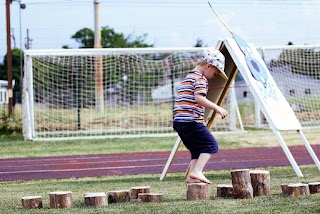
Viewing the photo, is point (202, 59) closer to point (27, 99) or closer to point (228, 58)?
point (228, 58)

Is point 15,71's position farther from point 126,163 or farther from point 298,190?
point 298,190

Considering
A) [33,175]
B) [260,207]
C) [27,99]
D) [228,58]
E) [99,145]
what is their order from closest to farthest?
[260,207] < [228,58] < [33,175] < [99,145] < [27,99]

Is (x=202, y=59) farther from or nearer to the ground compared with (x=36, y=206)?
farther from the ground

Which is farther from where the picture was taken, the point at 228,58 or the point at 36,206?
the point at 228,58

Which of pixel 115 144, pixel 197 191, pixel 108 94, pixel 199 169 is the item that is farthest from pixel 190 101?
pixel 108 94

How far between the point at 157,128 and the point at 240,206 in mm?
18103

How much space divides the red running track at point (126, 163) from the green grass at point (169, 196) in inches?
38.5

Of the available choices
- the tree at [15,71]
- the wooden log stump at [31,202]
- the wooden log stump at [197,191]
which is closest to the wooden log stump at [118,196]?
the wooden log stump at [197,191]

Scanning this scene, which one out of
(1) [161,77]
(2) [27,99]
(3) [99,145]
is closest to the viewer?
(3) [99,145]

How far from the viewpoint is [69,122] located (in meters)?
26.3

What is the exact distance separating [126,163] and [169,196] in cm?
630

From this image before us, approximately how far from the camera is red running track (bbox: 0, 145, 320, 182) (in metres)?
14.3

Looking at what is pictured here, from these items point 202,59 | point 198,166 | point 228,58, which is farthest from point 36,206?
point 228,58

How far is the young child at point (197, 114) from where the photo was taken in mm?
9820
